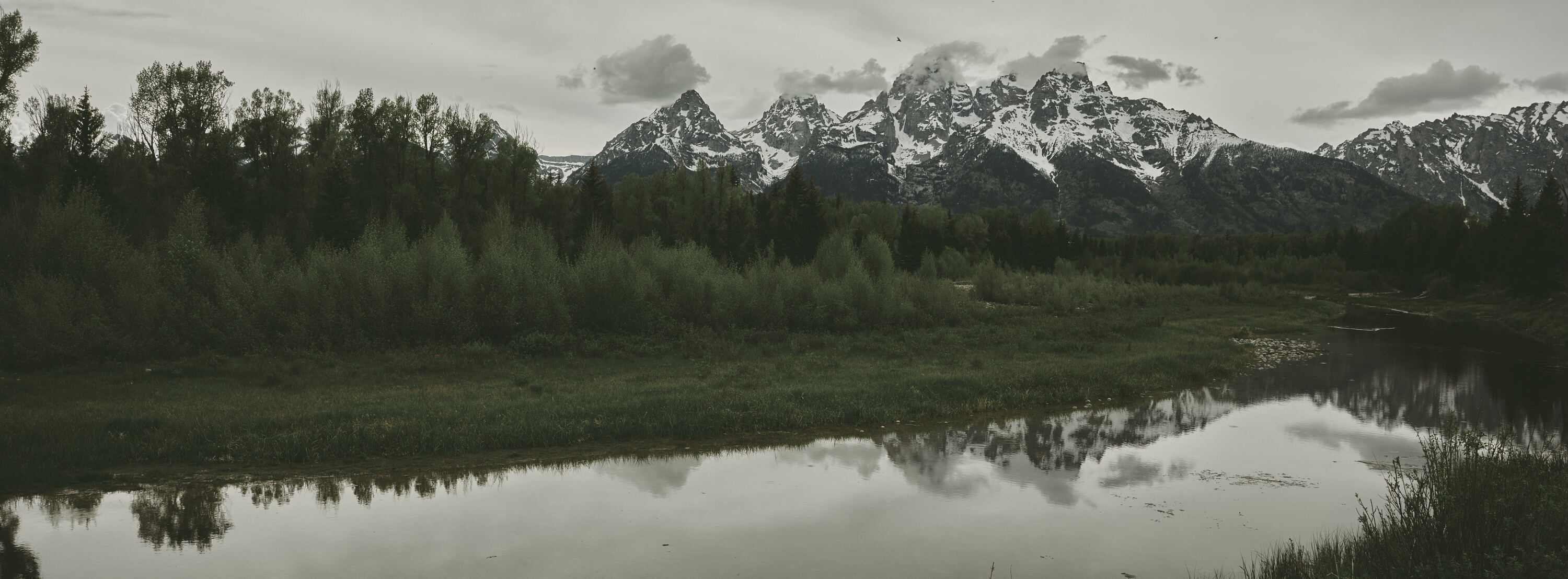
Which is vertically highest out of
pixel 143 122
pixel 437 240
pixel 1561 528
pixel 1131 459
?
pixel 143 122

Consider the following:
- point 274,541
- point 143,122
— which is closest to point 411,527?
point 274,541

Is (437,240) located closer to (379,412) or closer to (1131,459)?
(379,412)

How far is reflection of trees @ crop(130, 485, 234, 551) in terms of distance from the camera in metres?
10.1

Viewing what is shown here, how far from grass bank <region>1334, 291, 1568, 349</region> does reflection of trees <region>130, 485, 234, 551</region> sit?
52858 millimetres

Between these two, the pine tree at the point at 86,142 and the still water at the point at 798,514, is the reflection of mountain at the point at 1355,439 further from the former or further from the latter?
the pine tree at the point at 86,142

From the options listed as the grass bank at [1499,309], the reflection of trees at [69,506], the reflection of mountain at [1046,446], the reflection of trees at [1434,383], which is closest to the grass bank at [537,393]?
the reflection of trees at [69,506]

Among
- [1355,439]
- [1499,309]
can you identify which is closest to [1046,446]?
[1355,439]

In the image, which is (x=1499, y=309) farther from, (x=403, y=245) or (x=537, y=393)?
(x=403, y=245)

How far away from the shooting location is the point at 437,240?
100 ft

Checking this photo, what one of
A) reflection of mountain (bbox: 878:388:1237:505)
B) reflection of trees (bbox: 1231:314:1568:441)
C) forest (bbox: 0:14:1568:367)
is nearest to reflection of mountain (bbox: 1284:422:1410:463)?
reflection of trees (bbox: 1231:314:1568:441)

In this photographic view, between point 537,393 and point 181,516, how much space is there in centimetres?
928

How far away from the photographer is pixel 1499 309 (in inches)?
2232

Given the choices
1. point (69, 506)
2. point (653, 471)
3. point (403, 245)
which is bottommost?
point (653, 471)

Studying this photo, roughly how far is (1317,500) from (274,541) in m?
15.9
